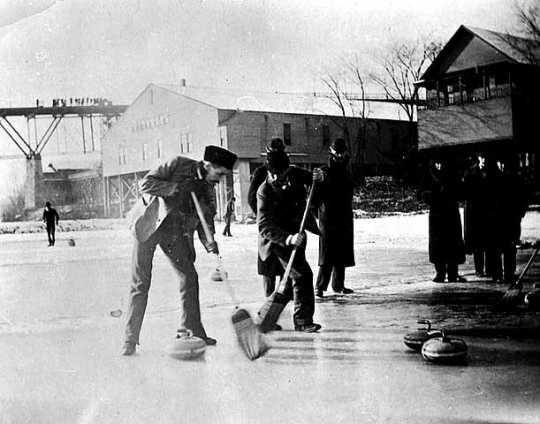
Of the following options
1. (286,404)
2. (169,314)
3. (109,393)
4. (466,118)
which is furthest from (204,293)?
(466,118)

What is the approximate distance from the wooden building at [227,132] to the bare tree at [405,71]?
3.5 inches

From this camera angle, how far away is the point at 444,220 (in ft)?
14.2

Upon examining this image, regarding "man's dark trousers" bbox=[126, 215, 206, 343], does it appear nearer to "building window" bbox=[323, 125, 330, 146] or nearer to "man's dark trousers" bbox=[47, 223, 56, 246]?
"man's dark trousers" bbox=[47, 223, 56, 246]

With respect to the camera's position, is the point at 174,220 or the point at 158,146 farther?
the point at 158,146

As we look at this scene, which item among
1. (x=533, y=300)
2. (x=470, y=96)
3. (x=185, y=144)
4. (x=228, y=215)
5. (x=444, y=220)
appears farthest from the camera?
(x=444, y=220)

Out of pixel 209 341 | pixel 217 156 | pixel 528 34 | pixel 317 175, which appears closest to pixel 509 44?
pixel 528 34

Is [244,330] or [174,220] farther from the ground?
[174,220]

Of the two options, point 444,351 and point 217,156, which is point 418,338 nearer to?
point 444,351

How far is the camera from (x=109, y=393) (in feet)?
8.95

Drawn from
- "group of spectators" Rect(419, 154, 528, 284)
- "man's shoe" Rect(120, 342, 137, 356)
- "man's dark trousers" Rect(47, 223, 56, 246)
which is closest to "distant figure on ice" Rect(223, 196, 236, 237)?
"man's shoe" Rect(120, 342, 137, 356)

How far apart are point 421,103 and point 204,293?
66.6 inches

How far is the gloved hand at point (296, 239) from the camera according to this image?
3047 millimetres

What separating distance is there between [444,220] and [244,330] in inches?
77.2

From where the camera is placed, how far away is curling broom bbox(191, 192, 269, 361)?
284 centimetres
